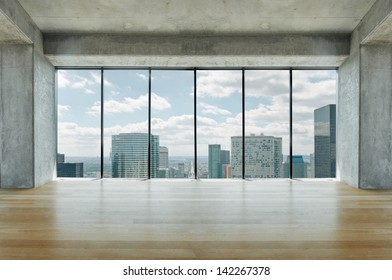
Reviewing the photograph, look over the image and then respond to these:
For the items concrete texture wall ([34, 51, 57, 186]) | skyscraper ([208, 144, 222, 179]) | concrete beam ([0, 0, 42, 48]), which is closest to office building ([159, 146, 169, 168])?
skyscraper ([208, 144, 222, 179])

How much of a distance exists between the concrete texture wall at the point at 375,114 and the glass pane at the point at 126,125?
4.89m

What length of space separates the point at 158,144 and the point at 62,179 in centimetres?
247

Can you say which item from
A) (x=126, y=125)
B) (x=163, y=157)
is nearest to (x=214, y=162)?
(x=163, y=157)

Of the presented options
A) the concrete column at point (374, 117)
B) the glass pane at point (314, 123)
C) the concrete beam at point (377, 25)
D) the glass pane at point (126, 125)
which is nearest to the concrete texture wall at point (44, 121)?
the glass pane at point (126, 125)

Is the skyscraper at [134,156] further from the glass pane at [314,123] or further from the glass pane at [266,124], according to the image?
the glass pane at [314,123]

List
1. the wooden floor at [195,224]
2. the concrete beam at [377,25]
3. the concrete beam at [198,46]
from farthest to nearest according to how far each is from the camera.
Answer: the concrete beam at [198,46], the concrete beam at [377,25], the wooden floor at [195,224]

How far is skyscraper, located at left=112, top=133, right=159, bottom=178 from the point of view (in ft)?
22.6

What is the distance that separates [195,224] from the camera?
2941 mm

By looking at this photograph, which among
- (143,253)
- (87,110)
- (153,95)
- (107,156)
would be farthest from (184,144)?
(143,253)

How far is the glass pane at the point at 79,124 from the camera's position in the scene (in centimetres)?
685

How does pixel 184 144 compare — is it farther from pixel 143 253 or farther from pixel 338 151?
pixel 143 253

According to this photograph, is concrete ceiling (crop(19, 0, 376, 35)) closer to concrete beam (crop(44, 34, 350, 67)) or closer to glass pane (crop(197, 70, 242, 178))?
concrete beam (crop(44, 34, 350, 67))
